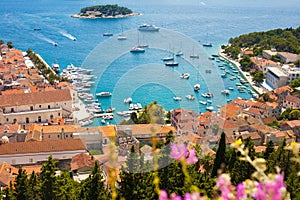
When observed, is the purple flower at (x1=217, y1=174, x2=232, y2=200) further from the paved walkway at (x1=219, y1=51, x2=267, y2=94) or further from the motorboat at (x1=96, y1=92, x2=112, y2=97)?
the paved walkway at (x1=219, y1=51, x2=267, y2=94)

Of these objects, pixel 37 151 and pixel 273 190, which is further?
pixel 37 151

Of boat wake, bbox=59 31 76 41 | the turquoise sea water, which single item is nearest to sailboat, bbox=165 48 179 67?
the turquoise sea water

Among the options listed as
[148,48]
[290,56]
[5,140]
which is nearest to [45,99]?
[5,140]

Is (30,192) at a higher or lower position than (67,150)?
higher

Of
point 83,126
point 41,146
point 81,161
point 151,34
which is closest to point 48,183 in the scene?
point 81,161

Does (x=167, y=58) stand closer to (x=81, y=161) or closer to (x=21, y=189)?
(x=81, y=161)

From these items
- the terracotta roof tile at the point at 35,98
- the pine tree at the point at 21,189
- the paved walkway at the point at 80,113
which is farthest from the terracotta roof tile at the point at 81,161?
the terracotta roof tile at the point at 35,98

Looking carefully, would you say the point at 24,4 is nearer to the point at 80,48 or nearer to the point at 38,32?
the point at 38,32
